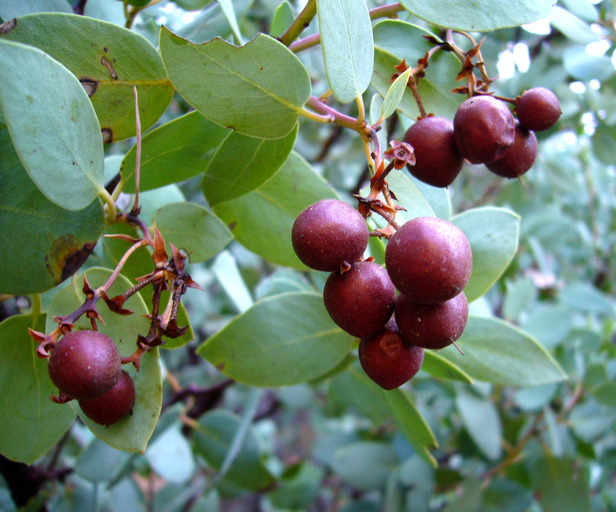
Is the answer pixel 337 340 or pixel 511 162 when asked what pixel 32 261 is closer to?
pixel 337 340

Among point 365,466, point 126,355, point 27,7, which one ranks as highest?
point 27,7

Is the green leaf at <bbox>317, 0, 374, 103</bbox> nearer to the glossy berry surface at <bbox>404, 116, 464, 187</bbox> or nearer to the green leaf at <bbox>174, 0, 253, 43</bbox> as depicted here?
the glossy berry surface at <bbox>404, 116, 464, 187</bbox>

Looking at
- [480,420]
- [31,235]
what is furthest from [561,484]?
[31,235]

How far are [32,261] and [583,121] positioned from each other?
7.54 feet

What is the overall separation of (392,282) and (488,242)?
43 centimetres

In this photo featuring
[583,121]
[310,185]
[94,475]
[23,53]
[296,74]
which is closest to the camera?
[23,53]

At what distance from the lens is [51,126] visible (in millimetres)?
630

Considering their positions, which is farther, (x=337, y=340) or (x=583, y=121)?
(x=583, y=121)

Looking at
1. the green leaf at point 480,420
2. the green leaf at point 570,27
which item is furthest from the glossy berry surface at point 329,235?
the green leaf at point 480,420

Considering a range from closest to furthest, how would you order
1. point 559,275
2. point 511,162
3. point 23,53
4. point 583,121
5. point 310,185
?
point 23,53
point 511,162
point 310,185
point 583,121
point 559,275

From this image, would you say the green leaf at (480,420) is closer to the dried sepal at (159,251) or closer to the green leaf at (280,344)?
the green leaf at (280,344)

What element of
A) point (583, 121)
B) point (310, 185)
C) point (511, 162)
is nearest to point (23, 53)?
point (310, 185)

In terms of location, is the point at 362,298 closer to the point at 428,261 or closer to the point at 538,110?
the point at 428,261

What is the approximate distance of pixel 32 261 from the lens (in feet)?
2.35
